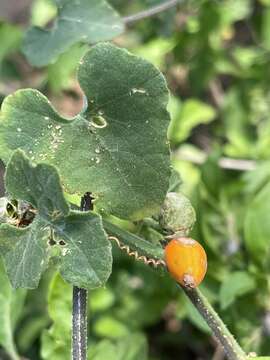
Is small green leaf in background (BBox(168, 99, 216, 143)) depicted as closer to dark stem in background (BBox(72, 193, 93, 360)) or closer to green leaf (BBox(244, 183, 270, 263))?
green leaf (BBox(244, 183, 270, 263))

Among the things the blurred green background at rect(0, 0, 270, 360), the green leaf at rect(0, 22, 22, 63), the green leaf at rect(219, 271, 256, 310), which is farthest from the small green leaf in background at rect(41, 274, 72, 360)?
the green leaf at rect(0, 22, 22, 63)

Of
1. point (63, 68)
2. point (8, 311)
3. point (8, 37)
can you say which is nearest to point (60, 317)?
point (8, 311)

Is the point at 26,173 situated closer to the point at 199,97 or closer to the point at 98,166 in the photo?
the point at 98,166

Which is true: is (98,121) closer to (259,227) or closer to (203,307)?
(203,307)

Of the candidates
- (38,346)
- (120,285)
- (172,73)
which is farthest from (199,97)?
(38,346)

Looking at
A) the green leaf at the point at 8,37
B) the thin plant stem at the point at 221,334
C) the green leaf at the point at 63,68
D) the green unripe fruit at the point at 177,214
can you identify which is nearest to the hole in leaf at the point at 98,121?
the green unripe fruit at the point at 177,214

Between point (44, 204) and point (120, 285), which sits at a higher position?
point (44, 204)

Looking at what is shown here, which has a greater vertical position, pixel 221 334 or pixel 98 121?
pixel 98 121
